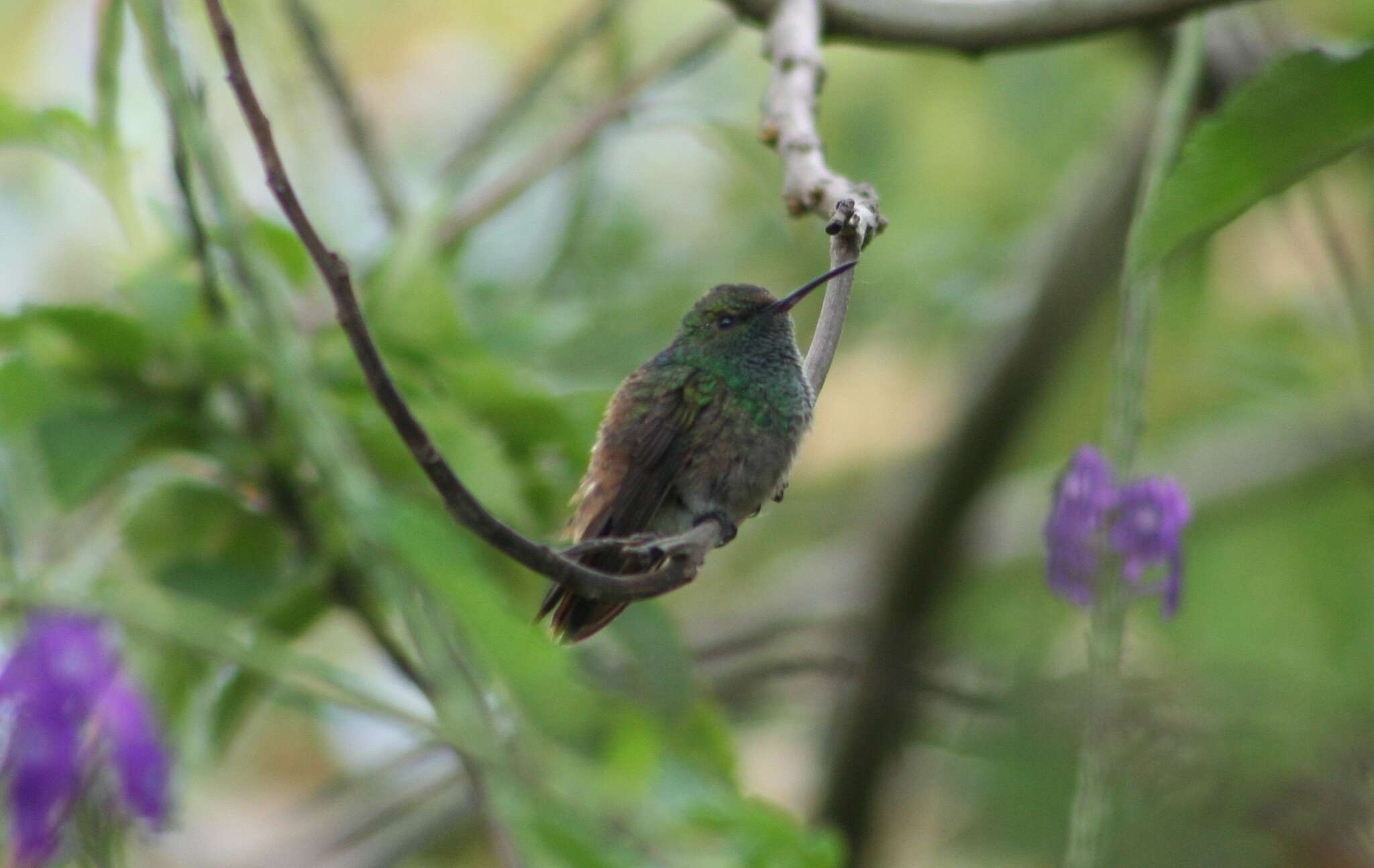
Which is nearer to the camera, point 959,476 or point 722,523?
point 722,523

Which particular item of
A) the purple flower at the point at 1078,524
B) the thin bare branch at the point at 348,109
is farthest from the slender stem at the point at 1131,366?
the thin bare branch at the point at 348,109

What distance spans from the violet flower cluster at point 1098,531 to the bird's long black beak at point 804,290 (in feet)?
1.03

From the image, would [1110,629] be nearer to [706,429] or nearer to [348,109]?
[706,429]

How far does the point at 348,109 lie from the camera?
2.94 meters

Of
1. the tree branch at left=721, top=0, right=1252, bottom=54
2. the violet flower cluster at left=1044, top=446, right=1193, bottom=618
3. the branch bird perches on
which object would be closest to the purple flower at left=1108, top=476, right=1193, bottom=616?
the violet flower cluster at left=1044, top=446, right=1193, bottom=618

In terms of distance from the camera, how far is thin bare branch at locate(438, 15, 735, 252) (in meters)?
2.72

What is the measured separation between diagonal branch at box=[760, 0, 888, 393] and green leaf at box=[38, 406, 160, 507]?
1097mm

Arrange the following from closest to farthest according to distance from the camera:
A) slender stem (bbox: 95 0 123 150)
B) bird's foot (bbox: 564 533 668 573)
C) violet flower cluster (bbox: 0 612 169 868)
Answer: bird's foot (bbox: 564 533 668 573), violet flower cluster (bbox: 0 612 169 868), slender stem (bbox: 95 0 123 150)

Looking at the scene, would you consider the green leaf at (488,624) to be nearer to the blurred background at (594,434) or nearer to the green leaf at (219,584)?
the blurred background at (594,434)

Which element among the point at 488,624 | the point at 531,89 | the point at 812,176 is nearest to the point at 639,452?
the point at 488,624

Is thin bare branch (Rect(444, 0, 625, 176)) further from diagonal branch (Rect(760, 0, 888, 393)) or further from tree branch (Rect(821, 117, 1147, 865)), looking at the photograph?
diagonal branch (Rect(760, 0, 888, 393))

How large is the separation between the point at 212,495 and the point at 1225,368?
93.3 inches

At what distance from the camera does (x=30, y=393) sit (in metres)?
2.10

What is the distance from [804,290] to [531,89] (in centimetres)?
206
